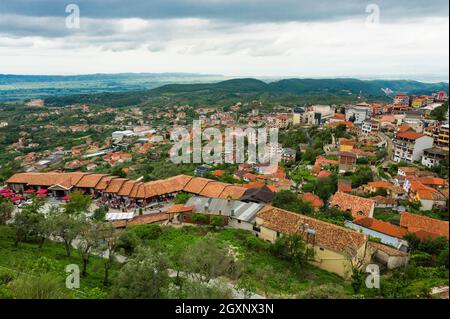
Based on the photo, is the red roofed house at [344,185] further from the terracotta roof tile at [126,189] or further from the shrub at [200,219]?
the terracotta roof tile at [126,189]

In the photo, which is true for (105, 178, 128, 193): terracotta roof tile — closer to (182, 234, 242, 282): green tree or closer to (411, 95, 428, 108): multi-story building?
(182, 234, 242, 282): green tree

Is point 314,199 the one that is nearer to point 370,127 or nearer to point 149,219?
point 149,219

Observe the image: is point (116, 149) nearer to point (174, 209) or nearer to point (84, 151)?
point (84, 151)

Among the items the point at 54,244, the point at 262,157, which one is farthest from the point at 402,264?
the point at 262,157

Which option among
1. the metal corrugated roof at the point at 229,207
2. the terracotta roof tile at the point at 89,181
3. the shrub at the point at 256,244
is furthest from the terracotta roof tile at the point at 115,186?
the shrub at the point at 256,244

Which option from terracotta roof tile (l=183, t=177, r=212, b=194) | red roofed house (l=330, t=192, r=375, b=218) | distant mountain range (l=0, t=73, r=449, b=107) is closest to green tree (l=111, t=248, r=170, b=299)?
red roofed house (l=330, t=192, r=375, b=218)

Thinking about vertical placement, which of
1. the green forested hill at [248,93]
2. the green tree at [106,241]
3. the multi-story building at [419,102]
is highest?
the green forested hill at [248,93]

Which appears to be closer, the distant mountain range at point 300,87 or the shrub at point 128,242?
the shrub at point 128,242
